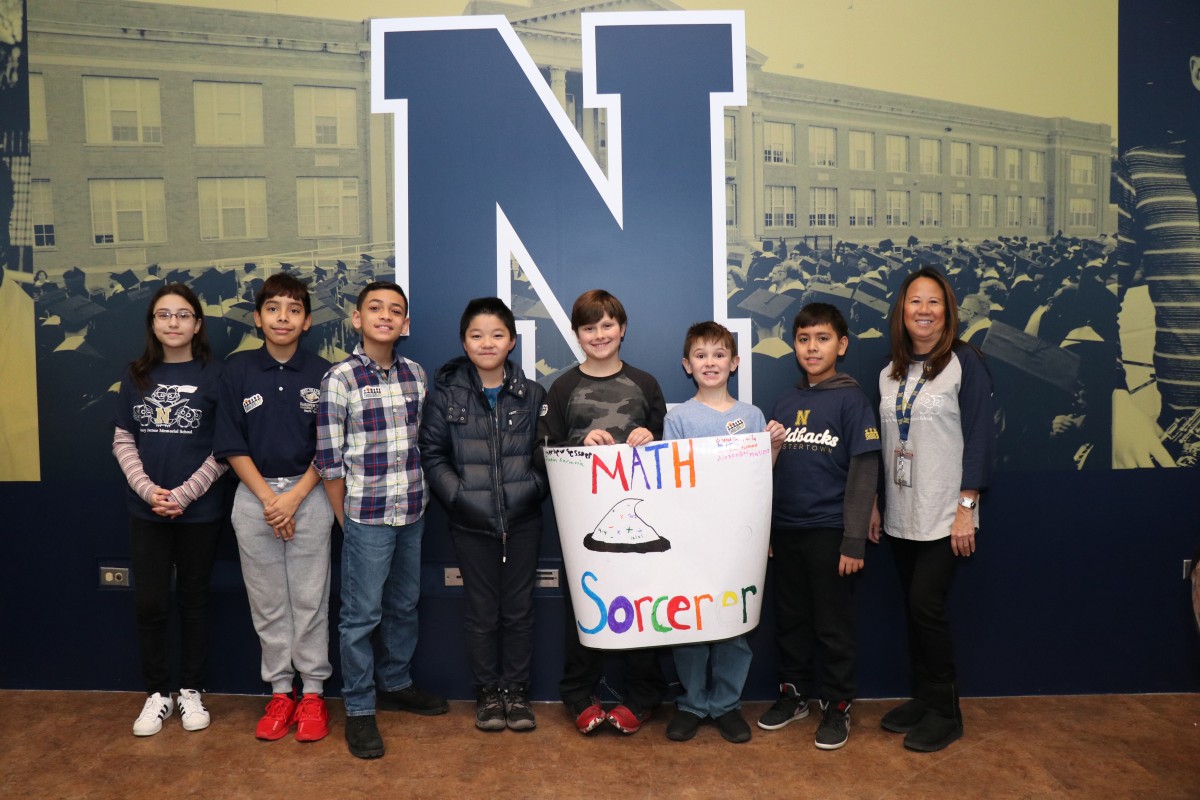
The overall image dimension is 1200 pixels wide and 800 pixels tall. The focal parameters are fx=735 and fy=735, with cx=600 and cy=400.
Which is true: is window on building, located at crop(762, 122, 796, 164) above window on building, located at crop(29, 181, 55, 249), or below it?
above

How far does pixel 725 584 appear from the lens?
223 cm

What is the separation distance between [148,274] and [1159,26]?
3.88 m

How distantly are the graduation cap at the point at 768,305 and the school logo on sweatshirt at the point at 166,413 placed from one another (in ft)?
6.46

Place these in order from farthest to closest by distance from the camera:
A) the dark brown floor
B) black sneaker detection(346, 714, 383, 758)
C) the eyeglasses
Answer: the eyeglasses → black sneaker detection(346, 714, 383, 758) → the dark brown floor

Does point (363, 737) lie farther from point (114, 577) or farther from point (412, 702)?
point (114, 577)

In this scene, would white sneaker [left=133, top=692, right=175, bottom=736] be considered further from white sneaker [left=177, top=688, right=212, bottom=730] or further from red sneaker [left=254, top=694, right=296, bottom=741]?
red sneaker [left=254, top=694, right=296, bottom=741]

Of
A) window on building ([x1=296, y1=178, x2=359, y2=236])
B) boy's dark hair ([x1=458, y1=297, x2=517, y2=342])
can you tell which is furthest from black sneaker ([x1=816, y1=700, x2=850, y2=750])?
window on building ([x1=296, y1=178, x2=359, y2=236])

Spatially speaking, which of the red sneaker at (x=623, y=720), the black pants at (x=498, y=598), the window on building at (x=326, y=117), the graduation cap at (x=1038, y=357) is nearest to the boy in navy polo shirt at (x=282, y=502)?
the black pants at (x=498, y=598)

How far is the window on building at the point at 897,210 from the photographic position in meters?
2.75

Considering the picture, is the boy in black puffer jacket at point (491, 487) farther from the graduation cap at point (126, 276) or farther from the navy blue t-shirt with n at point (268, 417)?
the graduation cap at point (126, 276)

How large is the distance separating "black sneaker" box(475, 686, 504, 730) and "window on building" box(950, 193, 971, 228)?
2.38m

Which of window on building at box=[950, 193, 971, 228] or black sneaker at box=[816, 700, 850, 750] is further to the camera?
window on building at box=[950, 193, 971, 228]

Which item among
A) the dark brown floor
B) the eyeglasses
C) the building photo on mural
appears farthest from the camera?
the building photo on mural

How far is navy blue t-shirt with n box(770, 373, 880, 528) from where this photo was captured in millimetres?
2359
